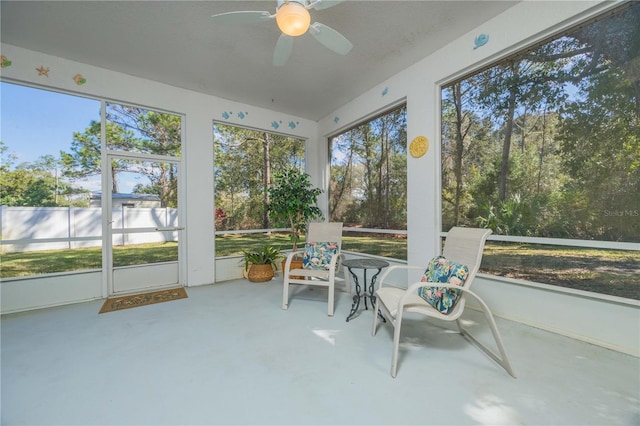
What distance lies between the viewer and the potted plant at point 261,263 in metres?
3.96

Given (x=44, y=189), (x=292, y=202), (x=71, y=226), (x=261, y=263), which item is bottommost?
(x=261, y=263)

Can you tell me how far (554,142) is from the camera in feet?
7.30

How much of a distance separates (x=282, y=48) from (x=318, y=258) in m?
2.29

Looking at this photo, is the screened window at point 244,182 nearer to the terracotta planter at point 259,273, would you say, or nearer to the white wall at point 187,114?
the white wall at point 187,114

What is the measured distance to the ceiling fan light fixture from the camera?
173 cm

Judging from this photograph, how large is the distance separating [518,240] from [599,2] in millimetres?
1948

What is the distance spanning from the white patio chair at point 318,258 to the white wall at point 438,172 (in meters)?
0.97

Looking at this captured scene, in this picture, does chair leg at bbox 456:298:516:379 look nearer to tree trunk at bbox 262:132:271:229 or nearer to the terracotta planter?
the terracotta planter

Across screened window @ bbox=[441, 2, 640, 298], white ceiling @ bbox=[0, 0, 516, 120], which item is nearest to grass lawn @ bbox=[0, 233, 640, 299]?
screened window @ bbox=[441, 2, 640, 298]

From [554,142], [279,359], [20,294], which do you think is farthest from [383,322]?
[20,294]

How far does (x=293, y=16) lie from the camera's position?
1.74 m

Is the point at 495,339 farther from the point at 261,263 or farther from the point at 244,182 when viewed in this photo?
the point at 244,182

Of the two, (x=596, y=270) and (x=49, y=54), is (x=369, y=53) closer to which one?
(x=596, y=270)

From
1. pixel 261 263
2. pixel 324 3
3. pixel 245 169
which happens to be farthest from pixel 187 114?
pixel 324 3
